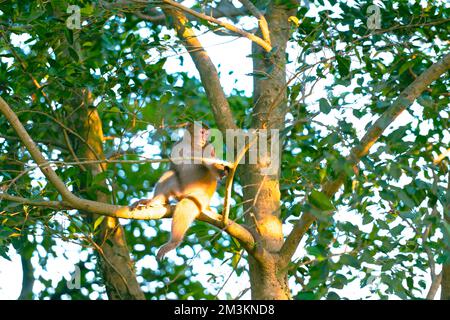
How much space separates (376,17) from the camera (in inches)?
226

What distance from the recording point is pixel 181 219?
6.01 metres

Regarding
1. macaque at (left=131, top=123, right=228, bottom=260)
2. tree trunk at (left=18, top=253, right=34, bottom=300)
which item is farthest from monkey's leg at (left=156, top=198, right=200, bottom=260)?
tree trunk at (left=18, top=253, right=34, bottom=300)

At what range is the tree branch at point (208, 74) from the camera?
6.41 meters

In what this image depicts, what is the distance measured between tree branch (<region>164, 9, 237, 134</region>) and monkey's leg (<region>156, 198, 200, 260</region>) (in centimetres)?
71

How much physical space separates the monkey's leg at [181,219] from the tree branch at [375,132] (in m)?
0.77

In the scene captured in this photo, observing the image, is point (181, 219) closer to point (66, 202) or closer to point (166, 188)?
point (166, 188)

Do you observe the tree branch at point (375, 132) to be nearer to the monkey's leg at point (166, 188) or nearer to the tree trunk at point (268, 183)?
the tree trunk at point (268, 183)

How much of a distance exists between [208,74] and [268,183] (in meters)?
1.10

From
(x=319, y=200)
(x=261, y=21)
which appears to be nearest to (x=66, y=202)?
(x=319, y=200)

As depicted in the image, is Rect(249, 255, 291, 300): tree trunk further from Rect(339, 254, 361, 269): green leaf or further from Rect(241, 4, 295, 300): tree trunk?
Rect(339, 254, 361, 269): green leaf

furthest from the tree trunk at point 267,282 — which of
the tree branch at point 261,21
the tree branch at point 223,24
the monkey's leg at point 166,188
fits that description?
the tree branch at point 261,21
